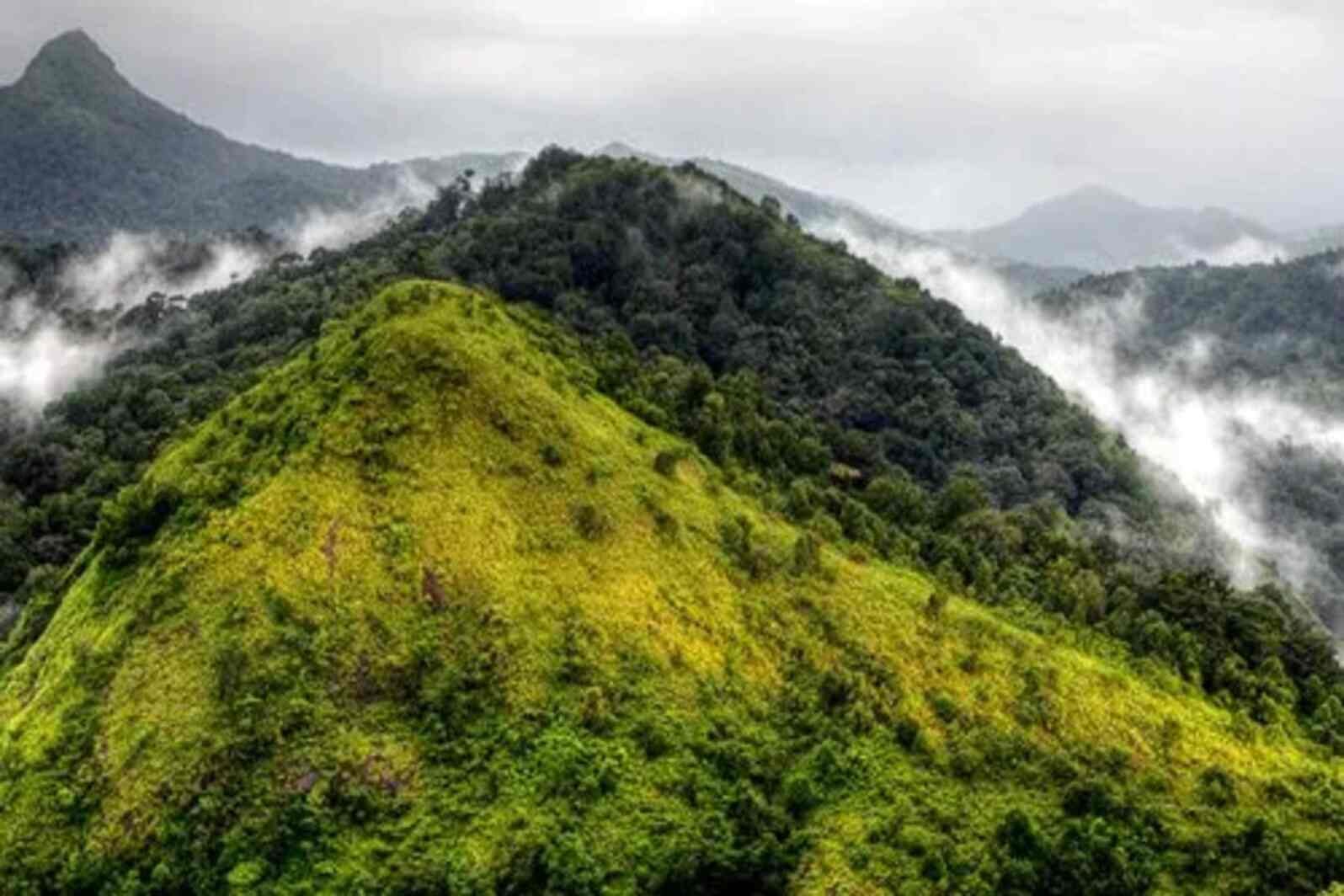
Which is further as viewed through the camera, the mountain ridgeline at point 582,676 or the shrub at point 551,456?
the shrub at point 551,456

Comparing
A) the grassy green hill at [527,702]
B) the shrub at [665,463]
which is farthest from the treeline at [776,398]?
the grassy green hill at [527,702]

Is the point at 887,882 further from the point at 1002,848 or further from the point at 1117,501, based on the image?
the point at 1117,501

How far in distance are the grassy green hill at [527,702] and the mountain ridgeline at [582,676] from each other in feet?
0.30

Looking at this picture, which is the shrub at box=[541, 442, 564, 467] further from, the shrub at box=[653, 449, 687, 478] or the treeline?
the treeline

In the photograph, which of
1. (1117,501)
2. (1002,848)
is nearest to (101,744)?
(1002,848)

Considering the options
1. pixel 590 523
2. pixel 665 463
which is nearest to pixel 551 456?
pixel 590 523

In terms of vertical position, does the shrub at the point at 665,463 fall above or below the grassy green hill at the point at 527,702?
above

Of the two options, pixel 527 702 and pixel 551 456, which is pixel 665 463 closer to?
pixel 551 456

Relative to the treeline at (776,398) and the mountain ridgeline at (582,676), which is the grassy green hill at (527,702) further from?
the treeline at (776,398)

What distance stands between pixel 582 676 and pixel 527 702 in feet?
5.36

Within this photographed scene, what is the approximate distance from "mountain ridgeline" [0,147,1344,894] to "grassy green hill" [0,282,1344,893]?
9 centimetres

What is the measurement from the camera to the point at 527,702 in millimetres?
34375

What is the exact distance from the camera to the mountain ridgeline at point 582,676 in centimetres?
3169

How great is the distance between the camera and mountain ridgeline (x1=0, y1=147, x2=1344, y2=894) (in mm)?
31688
